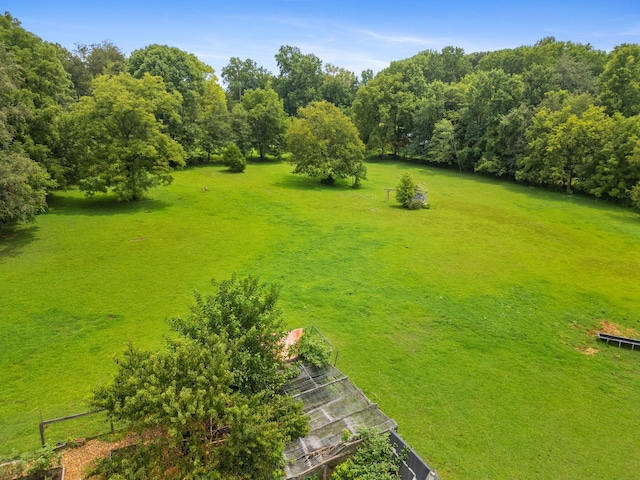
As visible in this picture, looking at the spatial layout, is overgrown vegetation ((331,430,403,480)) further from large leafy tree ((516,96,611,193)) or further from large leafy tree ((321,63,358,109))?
large leafy tree ((321,63,358,109))

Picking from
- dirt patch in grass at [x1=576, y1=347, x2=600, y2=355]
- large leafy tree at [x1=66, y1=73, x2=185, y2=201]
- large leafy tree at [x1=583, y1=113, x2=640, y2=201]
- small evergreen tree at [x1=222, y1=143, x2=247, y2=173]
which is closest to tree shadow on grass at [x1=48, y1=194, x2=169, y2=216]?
large leafy tree at [x1=66, y1=73, x2=185, y2=201]

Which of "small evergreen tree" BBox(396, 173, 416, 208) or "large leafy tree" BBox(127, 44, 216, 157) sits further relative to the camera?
"large leafy tree" BBox(127, 44, 216, 157)

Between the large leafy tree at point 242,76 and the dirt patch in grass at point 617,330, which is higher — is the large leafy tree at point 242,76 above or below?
above

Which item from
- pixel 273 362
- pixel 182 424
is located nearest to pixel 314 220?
pixel 273 362

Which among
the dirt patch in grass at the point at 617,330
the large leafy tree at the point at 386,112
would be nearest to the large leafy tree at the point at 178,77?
the large leafy tree at the point at 386,112

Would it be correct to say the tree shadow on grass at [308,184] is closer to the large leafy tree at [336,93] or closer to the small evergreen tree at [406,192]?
the small evergreen tree at [406,192]
